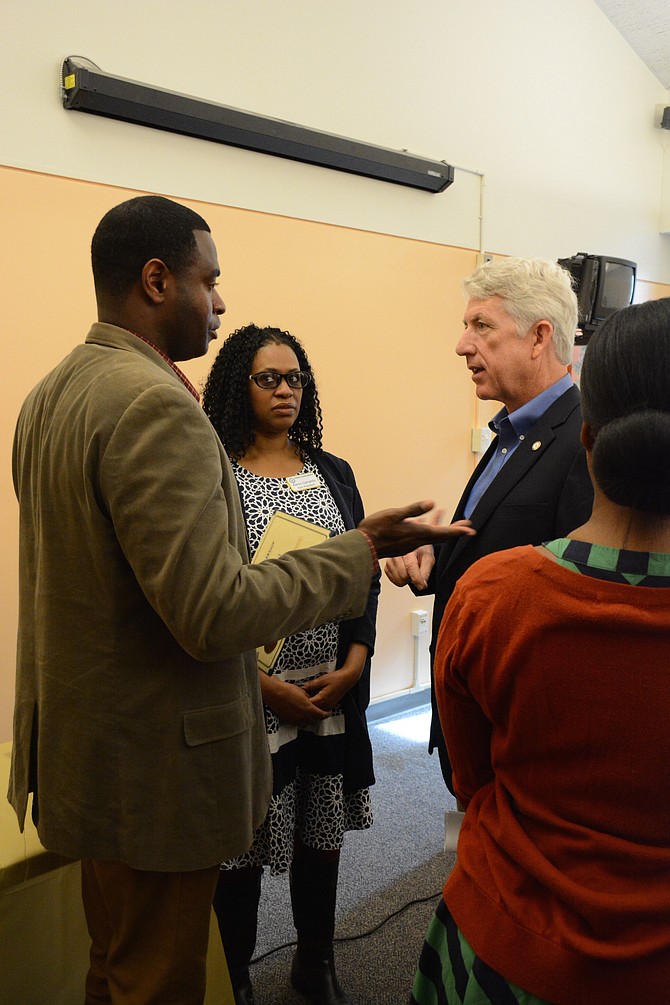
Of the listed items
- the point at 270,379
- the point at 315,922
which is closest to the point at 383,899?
the point at 315,922

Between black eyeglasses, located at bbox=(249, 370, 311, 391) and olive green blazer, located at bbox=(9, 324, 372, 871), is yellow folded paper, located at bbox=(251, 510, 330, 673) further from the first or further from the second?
olive green blazer, located at bbox=(9, 324, 372, 871)

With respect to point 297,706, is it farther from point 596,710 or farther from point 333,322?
point 333,322

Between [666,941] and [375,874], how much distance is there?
6.09ft

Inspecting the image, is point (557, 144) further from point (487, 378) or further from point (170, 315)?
point (170, 315)

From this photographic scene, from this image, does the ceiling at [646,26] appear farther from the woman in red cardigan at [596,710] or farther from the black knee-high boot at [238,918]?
the black knee-high boot at [238,918]

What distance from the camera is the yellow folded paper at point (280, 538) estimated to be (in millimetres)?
1806

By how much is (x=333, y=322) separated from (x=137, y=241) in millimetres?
2426

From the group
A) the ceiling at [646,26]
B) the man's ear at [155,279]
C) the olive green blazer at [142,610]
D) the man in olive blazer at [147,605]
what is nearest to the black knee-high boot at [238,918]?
the man in olive blazer at [147,605]

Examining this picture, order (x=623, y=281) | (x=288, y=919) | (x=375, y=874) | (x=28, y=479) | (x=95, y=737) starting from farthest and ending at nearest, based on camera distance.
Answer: (x=623, y=281) → (x=375, y=874) → (x=288, y=919) → (x=28, y=479) → (x=95, y=737)

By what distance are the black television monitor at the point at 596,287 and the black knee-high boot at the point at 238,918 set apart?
2.60m

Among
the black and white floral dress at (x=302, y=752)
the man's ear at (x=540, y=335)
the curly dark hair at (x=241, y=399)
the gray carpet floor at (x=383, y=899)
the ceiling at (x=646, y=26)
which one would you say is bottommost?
the gray carpet floor at (x=383, y=899)

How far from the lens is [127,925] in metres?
1.17

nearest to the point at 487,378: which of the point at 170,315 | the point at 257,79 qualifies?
the point at 170,315

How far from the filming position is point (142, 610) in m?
1.11
